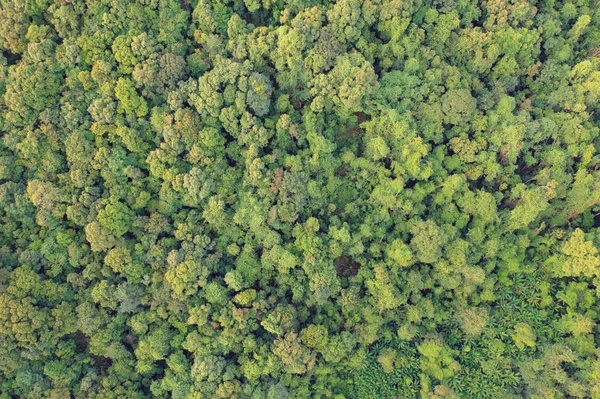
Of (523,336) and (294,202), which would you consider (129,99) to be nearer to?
(294,202)

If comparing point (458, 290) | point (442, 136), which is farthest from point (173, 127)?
point (458, 290)

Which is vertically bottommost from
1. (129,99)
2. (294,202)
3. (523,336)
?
(523,336)

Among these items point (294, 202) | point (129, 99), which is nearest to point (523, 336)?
point (294, 202)

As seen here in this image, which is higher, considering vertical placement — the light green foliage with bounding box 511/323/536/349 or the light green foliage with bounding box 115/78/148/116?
the light green foliage with bounding box 115/78/148/116

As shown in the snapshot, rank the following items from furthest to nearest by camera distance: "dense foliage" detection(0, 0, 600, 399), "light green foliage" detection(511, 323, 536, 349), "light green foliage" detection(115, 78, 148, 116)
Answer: "light green foliage" detection(511, 323, 536, 349) < "light green foliage" detection(115, 78, 148, 116) < "dense foliage" detection(0, 0, 600, 399)

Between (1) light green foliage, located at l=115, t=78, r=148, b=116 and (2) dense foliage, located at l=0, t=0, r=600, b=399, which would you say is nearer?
(2) dense foliage, located at l=0, t=0, r=600, b=399

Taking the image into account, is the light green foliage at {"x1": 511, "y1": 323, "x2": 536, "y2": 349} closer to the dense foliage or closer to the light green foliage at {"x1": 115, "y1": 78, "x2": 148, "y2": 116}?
the dense foliage

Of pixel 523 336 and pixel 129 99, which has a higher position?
pixel 129 99

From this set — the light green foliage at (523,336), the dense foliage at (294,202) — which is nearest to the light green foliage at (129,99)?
the dense foliage at (294,202)

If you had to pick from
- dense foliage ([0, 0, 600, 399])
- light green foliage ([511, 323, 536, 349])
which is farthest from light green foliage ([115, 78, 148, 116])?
light green foliage ([511, 323, 536, 349])

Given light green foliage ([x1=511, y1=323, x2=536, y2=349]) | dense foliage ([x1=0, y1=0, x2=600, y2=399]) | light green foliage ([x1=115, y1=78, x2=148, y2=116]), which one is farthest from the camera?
light green foliage ([x1=511, y1=323, x2=536, y2=349])
